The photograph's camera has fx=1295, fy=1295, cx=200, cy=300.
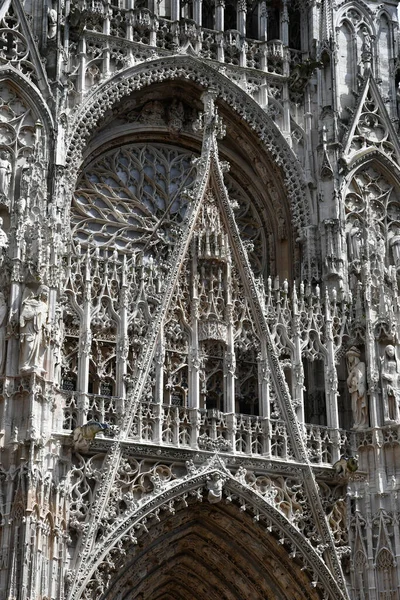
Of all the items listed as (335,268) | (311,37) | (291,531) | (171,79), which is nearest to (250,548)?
(291,531)

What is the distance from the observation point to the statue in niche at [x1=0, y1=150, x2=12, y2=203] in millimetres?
18547

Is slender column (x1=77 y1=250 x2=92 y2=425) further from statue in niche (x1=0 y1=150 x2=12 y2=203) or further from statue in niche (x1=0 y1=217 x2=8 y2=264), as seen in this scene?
statue in niche (x1=0 y1=150 x2=12 y2=203)

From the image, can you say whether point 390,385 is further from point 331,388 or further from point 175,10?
point 175,10

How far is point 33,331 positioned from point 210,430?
2.85 meters

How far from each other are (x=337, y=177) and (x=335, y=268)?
65.9 inches

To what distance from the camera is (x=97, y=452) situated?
1703 cm

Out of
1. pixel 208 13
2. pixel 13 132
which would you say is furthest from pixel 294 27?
pixel 13 132

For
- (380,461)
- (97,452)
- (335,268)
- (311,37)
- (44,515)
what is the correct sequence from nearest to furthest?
(44,515), (97,452), (380,461), (335,268), (311,37)

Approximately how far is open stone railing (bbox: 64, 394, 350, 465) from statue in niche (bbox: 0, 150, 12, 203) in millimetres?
3337

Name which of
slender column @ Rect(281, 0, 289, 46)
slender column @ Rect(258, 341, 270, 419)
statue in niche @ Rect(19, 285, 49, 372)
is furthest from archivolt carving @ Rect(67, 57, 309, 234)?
statue in niche @ Rect(19, 285, 49, 372)

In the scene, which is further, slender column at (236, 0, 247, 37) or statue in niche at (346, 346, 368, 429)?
slender column at (236, 0, 247, 37)

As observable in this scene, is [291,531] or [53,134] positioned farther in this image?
[53,134]

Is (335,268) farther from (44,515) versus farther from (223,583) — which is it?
(44,515)

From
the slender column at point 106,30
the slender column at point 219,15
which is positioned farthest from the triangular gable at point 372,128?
the slender column at point 106,30
